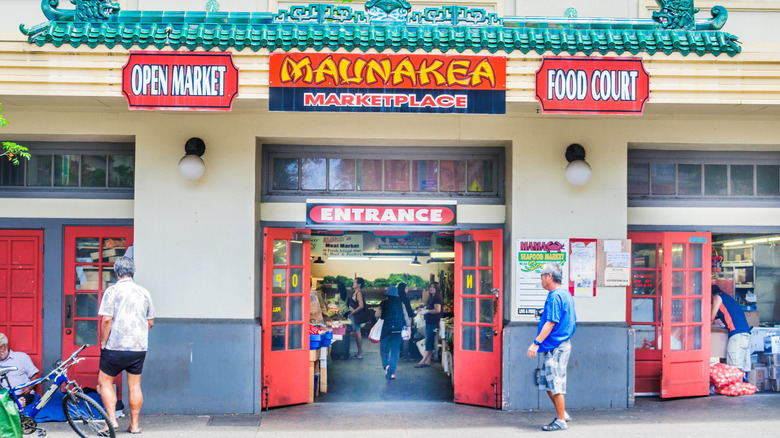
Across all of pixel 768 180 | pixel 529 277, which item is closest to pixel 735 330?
pixel 768 180

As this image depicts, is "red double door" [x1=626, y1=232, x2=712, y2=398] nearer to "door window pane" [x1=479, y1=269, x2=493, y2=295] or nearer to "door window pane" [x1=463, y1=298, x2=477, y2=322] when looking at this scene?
"door window pane" [x1=479, y1=269, x2=493, y2=295]

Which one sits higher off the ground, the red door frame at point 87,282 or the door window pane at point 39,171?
the door window pane at point 39,171

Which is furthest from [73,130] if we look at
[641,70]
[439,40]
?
[641,70]

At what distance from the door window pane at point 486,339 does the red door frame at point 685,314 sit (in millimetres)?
2213

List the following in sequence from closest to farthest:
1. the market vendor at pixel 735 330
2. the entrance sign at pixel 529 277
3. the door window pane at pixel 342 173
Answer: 1. the entrance sign at pixel 529 277
2. the door window pane at pixel 342 173
3. the market vendor at pixel 735 330

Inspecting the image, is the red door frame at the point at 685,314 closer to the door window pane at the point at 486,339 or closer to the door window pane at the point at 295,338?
the door window pane at the point at 486,339

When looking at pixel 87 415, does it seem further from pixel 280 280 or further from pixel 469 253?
pixel 469 253

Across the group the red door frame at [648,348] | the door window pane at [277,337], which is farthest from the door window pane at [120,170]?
the red door frame at [648,348]

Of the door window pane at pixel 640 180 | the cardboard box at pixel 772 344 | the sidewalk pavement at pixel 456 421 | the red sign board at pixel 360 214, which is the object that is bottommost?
the sidewalk pavement at pixel 456 421

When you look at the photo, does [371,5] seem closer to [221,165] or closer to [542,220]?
[221,165]

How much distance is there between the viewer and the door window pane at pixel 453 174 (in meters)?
9.06

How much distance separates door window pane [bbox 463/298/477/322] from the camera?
909 cm

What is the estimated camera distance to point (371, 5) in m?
7.92

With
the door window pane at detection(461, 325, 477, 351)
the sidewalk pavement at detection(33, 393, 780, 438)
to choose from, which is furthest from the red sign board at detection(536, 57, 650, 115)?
the sidewalk pavement at detection(33, 393, 780, 438)
